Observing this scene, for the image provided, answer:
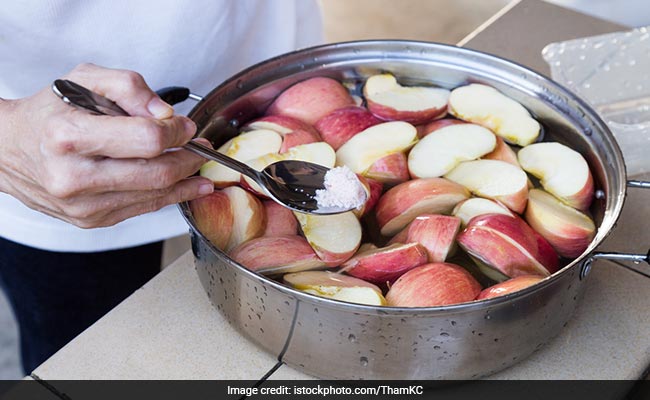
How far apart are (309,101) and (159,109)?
0.26 meters

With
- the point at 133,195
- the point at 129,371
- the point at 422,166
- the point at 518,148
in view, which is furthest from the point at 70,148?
the point at 518,148

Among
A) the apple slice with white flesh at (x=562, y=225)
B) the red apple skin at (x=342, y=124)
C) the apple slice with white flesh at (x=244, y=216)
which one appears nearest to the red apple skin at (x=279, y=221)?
the apple slice with white flesh at (x=244, y=216)

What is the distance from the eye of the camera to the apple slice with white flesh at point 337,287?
547mm

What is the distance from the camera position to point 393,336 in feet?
1.69

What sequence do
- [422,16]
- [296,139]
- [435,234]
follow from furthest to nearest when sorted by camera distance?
1. [422,16]
2. [296,139]
3. [435,234]

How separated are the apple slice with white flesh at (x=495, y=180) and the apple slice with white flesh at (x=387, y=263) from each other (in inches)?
4.2

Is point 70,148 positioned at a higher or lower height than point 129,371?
higher

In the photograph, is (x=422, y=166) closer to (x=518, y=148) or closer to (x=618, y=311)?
(x=518, y=148)

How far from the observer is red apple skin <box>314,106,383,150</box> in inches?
28.1

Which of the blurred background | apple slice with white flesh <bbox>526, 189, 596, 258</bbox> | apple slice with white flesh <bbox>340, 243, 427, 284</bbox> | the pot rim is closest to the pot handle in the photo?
the pot rim

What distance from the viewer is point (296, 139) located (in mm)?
695

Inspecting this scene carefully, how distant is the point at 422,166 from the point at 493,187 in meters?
0.07

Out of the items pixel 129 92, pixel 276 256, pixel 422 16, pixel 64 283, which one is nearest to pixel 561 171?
pixel 276 256

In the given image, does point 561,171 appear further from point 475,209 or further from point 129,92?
point 129,92
